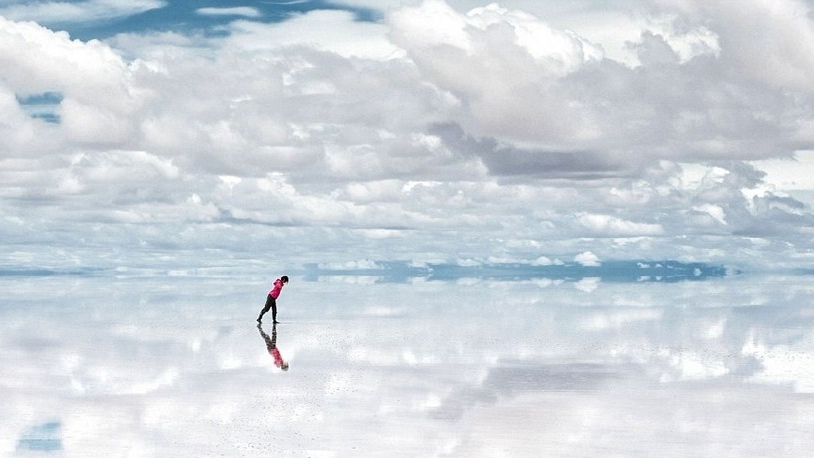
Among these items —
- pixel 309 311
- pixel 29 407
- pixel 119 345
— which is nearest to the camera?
pixel 29 407

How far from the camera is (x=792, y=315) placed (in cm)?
6594

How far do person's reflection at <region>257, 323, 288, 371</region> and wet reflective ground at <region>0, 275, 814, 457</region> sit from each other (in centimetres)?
14

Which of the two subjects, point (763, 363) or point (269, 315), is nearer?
point (763, 363)

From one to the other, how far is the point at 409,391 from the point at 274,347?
14.1 meters

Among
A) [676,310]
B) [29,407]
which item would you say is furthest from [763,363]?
[676,310]

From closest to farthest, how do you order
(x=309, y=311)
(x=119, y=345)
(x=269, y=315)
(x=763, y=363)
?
1. (x=763, y=363)
2. (x=119, y=345)
3. (x=269, y=315)
4. (x=309, y=311)

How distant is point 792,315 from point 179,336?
125 feet

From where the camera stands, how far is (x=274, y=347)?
40.7 metres

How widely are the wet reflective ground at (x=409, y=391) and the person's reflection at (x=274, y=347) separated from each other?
0.14 metres

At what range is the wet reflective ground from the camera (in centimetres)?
2025

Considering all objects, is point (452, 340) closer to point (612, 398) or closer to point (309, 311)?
point (612, 398)

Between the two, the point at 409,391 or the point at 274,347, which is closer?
the point at 409,391

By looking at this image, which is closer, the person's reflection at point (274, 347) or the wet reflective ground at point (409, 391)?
the wet reflective ground at point (409, 391)

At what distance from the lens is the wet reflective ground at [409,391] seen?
20250 mm
